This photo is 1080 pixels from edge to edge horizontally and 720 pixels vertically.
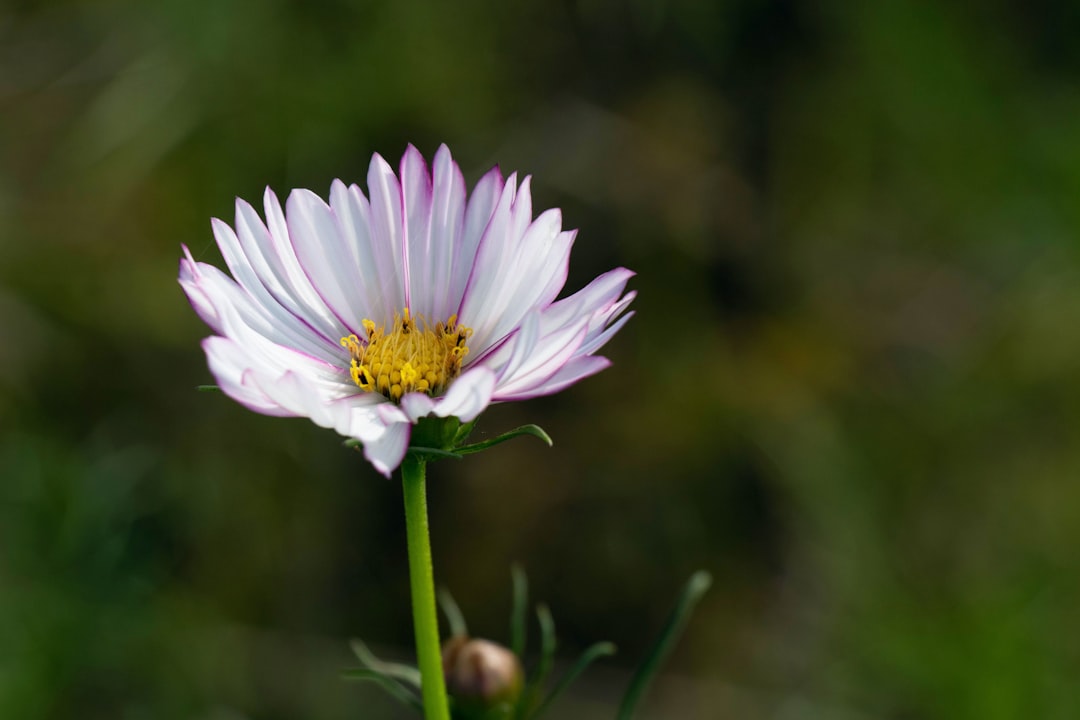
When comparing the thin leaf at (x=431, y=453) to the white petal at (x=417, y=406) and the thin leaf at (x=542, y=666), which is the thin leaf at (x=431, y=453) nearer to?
the white petal at (x=417, y=406)

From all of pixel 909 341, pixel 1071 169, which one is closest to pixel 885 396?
pixel 909 341

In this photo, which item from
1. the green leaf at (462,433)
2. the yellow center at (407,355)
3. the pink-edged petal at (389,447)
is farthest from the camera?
the yellow center at (407,355)

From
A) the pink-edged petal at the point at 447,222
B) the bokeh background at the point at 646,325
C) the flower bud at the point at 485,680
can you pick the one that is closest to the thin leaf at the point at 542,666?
the flower bud at the point at 485,680

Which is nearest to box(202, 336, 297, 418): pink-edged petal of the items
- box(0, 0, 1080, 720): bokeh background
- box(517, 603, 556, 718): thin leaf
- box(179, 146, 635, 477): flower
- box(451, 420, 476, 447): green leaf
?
box(179, 146, 635, 477): flower

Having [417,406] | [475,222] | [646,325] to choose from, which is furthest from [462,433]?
[646,325]

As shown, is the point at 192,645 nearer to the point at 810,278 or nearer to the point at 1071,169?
the point at 810,278

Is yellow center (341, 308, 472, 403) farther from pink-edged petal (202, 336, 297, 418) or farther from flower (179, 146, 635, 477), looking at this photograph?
pink-edged petal (202, 336, 297, 418)

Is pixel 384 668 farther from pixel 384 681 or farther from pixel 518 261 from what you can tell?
pixel 518 261
